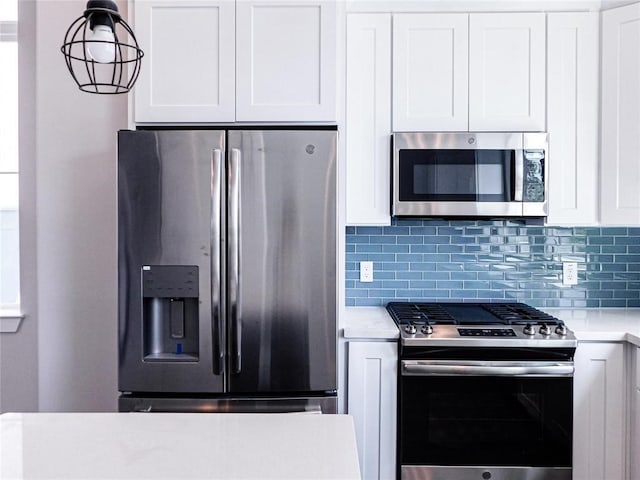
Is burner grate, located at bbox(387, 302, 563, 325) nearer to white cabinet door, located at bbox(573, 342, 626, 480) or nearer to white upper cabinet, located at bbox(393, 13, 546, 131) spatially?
white cabinet door, located at bbox(573, 342, 626, 480)

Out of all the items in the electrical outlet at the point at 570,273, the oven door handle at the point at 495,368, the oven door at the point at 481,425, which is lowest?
the oven door at the point at 481,425

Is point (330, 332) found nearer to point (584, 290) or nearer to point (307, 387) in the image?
point (307, 387)

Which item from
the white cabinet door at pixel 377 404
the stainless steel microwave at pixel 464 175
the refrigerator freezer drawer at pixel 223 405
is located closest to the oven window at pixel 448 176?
the stainless steel microwave at pixel 464 175

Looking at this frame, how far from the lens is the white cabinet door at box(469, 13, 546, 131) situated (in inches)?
89.8

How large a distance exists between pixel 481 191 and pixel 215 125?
126 cm

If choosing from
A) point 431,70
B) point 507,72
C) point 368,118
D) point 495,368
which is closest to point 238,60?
point 368,118

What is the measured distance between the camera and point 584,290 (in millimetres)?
2615

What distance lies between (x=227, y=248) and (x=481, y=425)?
1.29 metres

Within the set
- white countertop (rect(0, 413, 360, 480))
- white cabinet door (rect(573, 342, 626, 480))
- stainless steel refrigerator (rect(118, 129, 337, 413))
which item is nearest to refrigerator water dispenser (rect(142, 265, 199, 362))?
stainless steel refrigerator (rect(118, 129, 337, 413))

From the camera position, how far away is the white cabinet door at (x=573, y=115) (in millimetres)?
2279

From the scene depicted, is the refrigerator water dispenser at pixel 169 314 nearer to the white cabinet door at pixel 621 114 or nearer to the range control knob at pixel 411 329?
the range control knob at pixel 411 329

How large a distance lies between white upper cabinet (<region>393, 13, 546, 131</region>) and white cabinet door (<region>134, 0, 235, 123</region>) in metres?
0.82

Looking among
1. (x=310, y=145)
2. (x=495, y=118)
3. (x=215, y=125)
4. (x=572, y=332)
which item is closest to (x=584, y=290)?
(x=572, y=332)

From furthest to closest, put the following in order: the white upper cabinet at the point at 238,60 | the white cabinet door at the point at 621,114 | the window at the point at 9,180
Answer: the window at the point at 9,180 < the white cabinet door at the point at 621,114 < the white upper cabinet at the point at 238,60
